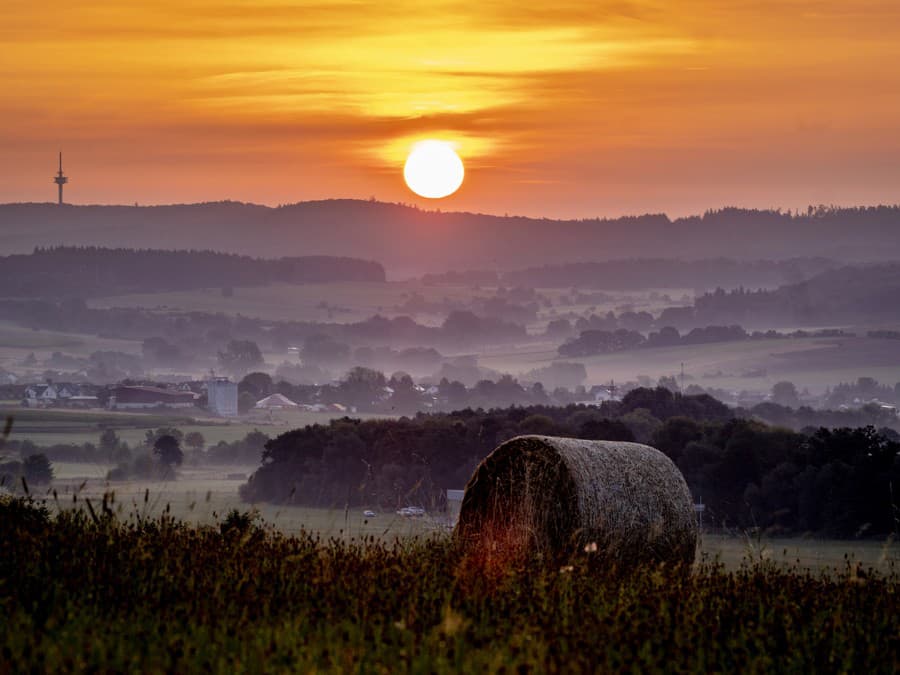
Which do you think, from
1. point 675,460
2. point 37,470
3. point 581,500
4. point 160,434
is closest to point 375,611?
point 581,500

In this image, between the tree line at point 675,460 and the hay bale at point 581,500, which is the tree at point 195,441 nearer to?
the tree line at point 675,460

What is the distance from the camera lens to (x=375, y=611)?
9867mm

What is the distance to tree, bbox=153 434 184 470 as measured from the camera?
14188 centimetres

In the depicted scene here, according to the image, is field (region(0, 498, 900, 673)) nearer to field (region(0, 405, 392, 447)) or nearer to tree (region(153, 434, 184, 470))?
tree (region(153, 434, 184, 470))

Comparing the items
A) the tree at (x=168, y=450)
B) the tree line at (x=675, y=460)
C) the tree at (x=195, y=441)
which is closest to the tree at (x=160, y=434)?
the tree at (x=195, y=441)

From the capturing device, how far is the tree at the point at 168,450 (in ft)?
465

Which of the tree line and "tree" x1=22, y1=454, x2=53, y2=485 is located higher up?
the tree line

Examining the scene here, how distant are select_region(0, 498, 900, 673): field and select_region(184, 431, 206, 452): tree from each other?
146056 millimetres

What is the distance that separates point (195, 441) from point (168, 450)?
1152 centimetres

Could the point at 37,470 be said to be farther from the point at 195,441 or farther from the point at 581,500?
the point at 581,500

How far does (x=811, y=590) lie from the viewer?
1152 cm

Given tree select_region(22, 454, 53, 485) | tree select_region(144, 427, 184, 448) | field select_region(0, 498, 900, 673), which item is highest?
field select_region(0, 498, 900, 673)

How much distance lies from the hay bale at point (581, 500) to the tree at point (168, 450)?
405 ft

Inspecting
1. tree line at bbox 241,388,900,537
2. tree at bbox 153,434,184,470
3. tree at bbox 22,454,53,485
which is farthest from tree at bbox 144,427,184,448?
tree line at bbox 241,388,900,537
